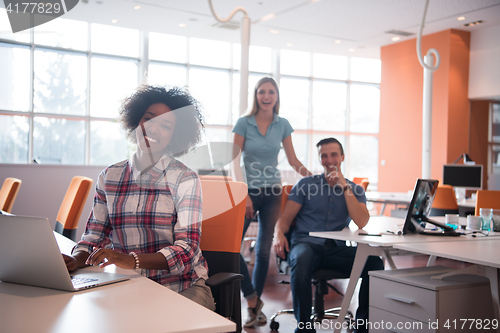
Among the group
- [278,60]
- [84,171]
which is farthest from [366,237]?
[278,60]

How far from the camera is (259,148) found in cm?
301

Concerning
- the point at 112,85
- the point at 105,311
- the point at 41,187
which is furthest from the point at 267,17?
the point at 105,311

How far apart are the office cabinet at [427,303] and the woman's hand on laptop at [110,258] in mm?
1283

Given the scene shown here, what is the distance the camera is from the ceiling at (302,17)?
645cm

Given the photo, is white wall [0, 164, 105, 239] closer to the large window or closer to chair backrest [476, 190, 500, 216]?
the large window

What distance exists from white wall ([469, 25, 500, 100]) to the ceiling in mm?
180

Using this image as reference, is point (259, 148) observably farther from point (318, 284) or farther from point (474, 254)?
point (474, 254)

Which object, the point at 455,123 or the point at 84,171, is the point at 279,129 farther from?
the point at 455,123

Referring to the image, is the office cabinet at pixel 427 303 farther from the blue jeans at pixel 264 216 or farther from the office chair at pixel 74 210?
the office chair at pixel 74 210

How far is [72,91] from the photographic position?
7.86 metres

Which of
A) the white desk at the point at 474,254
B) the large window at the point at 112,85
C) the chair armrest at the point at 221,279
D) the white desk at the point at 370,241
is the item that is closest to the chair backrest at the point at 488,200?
the white desk at the point at 370,241

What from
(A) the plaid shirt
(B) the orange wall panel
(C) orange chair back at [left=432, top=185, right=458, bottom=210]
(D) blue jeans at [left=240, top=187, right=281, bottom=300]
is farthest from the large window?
(A) the plaid shirt

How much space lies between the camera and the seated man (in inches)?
99.9

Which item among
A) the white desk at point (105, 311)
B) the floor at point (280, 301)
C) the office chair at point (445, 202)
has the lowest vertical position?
the floor at point (280, 301)
